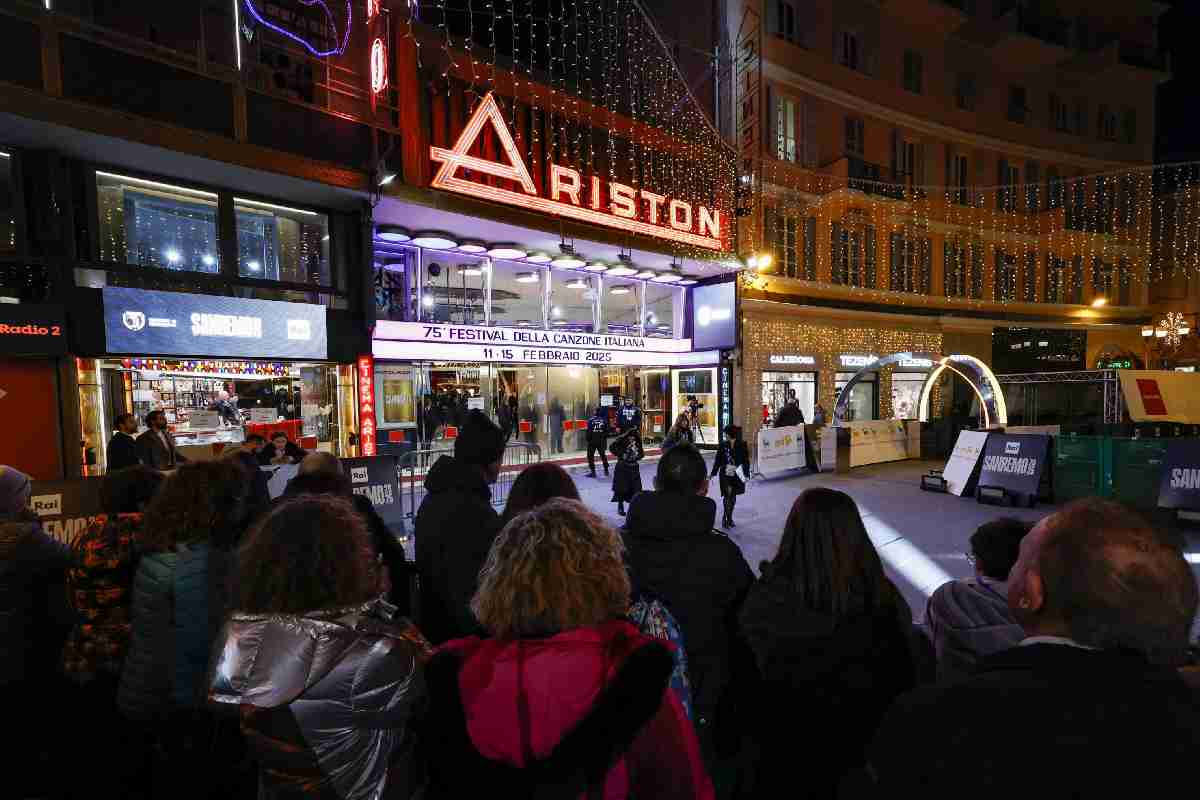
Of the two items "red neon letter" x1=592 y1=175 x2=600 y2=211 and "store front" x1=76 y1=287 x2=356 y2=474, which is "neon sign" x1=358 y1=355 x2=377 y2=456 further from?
"red neon letter" x1=592 y1=175 x2=600 y2=211

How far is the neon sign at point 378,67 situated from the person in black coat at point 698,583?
11143 millimetres

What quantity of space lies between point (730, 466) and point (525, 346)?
718cm

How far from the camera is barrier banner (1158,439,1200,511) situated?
8.86 meters

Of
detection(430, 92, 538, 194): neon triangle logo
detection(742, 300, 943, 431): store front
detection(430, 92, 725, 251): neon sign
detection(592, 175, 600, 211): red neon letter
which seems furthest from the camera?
detection(742, 300, 943, 431): store front

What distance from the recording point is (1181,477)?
902 centimetres

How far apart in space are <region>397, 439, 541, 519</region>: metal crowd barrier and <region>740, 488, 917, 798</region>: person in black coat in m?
4.65

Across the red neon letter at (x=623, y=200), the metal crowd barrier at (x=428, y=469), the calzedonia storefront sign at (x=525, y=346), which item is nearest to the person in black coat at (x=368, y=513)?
the metal crowd barrier at (x=428, y=469)

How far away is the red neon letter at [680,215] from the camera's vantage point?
52.5 feet

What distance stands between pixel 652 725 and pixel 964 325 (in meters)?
28.4

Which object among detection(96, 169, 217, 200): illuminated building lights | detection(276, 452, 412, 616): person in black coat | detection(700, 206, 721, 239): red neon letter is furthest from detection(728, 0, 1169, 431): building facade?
detection(276, 452, 412, 616): person in black coat

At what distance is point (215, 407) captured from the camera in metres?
10.4

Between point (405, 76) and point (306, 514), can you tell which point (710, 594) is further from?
point (405, 76)

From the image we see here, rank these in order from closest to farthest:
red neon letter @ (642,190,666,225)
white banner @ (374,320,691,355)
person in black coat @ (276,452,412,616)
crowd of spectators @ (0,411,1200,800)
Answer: crowd of spectators @ (0,411,1200,800)
person in black coat @ (276,452,412,616)
white banner @ (374,320,691,355)
red neon letter @ (642,190,666,225)

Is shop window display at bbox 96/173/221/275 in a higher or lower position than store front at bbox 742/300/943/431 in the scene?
higher
